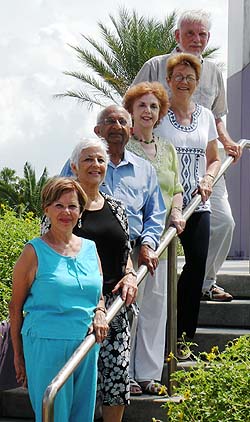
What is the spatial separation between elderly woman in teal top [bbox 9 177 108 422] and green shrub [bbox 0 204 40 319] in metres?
2.05

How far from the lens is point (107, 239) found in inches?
215

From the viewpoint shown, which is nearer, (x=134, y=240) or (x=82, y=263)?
(x=82, y=263)

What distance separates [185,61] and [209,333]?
178 centimetres

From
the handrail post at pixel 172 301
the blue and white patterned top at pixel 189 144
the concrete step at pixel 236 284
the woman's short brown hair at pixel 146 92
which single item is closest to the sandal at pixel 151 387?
the handrail post at pixel 172 301

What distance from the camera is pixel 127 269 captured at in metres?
5.59

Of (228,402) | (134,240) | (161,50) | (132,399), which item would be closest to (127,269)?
(134,240)

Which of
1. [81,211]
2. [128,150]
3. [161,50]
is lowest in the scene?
[81,211]

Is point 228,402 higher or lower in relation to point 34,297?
lower

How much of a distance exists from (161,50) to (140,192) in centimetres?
2076

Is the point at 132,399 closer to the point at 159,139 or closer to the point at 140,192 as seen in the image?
the point at 140,192

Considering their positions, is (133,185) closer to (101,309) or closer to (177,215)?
(177,215)

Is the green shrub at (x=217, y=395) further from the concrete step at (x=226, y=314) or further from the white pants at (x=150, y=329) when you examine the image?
the concrete step at (x=226, y=314)

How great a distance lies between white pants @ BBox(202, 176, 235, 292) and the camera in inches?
291

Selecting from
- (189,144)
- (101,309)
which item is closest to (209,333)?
(189,144)
